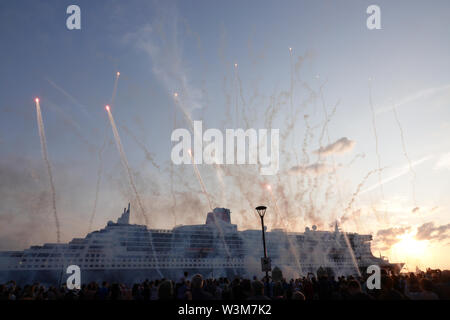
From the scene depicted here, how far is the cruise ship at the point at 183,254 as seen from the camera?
4856cm

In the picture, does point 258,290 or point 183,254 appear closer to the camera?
point 258,290

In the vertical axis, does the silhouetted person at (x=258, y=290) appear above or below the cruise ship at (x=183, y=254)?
above

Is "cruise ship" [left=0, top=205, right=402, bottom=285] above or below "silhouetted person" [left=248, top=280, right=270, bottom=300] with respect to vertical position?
below

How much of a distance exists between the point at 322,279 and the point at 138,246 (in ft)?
165

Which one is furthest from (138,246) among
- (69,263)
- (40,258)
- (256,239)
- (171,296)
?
(171,296)

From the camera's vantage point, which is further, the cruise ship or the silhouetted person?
the cruise ship

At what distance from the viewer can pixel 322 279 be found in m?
11.7

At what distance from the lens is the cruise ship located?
4856cm

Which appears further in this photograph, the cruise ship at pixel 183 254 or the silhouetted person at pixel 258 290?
the cruise ship at pixel 183 254

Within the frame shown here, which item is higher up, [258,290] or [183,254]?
[258,290]

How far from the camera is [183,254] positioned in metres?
58.1
